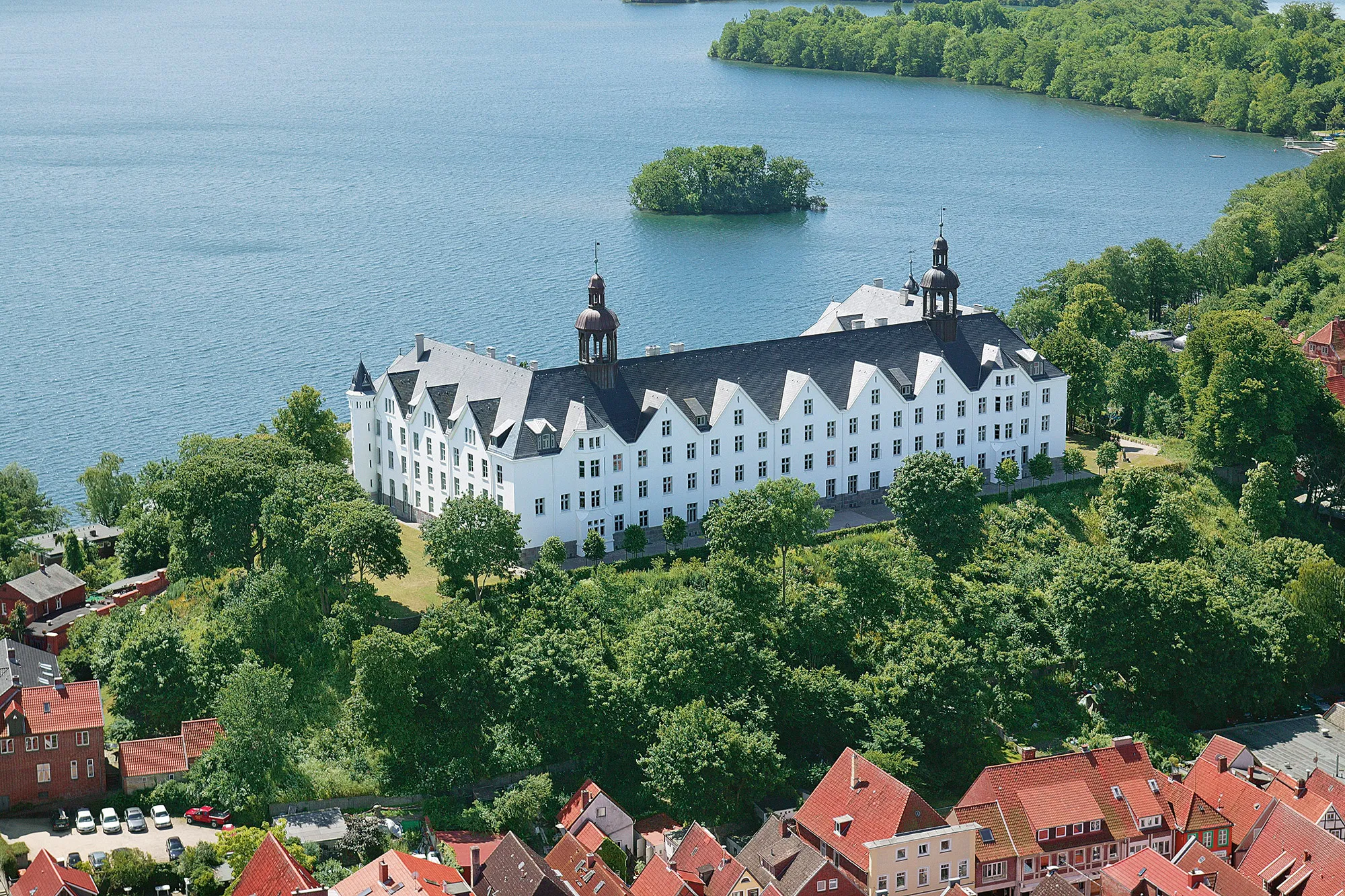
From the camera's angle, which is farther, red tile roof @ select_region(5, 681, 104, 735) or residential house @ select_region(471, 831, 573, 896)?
red tile roof @ select_region(5, 681, 104, 735)

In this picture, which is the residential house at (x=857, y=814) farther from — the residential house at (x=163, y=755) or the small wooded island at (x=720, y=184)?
the small wooded island at (x=720, y=184)

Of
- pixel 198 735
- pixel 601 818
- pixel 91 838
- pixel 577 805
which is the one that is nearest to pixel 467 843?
pixel 577 805

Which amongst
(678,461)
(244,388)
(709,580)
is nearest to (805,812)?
(709,580)

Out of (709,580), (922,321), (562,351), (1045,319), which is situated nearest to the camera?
(709,580)

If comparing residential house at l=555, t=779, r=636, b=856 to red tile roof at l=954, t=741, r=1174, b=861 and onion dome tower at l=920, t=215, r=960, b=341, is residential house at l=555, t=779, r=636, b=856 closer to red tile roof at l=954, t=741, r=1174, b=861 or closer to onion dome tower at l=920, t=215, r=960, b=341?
red tile roof at l=954, t=741, r=1174, b=861

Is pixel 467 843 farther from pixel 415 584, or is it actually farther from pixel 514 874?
pixel 415 584

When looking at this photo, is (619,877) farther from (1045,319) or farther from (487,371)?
(1045,319)

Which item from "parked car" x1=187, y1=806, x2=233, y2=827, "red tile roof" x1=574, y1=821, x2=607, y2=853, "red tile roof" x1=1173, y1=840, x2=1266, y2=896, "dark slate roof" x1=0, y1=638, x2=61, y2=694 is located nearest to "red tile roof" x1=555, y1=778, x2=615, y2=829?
"red tile roof" x1=574, y1=821, x2=607, y2=853
